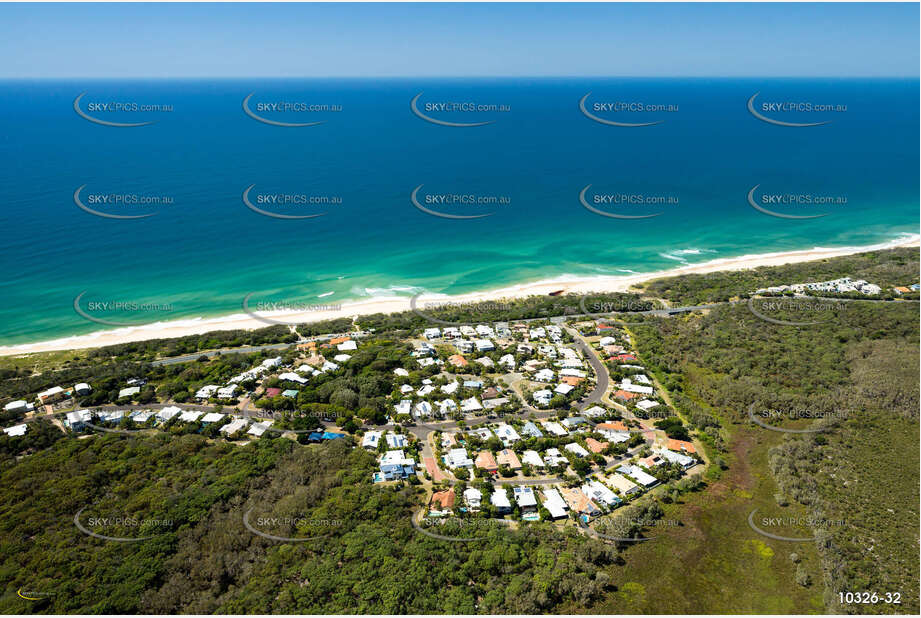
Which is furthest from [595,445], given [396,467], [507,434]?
[396,467]

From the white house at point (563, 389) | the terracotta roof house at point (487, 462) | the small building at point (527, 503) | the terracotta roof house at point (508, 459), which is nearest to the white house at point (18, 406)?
the terracotta roof house at point (487, 462)

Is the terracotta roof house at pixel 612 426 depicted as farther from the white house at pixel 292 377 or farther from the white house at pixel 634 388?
the white house at pixel 292 377

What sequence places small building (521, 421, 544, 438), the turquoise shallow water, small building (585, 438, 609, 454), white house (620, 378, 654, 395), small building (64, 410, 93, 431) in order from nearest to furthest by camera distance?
small building (585, 438, 609, 454) → small building (521, 421, 544, 438) → small building (64, 410, 93, 431) → white house (620, 378, 654, 395) → the turquoise shallow water

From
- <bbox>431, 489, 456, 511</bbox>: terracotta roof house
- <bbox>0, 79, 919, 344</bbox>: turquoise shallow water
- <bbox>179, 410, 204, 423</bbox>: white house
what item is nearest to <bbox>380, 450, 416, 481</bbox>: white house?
<bbox>431, 489, 456, 511</bbox>: terracotta roof house

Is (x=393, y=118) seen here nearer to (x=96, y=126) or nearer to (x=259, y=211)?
(x=96, y=126)

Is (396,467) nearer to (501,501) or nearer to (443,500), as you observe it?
(443,500)

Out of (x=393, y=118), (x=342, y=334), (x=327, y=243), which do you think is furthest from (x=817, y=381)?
(x=393, y=118)

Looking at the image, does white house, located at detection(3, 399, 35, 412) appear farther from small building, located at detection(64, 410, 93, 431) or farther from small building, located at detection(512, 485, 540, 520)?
small building, located at detection(512, 485, 540, 520)
